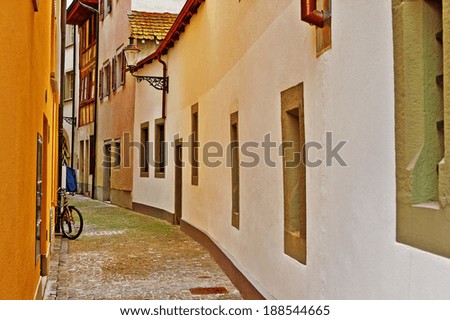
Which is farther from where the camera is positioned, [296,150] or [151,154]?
[151,154]

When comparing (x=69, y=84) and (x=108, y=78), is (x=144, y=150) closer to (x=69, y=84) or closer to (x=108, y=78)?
(x=108, y=78)

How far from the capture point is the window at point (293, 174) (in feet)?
19.4

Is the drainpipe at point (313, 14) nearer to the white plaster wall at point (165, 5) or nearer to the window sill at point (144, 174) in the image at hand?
the window sill at point (144, 174)

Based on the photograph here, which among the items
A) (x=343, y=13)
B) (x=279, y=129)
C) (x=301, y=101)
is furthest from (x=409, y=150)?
(x=279, y=129)

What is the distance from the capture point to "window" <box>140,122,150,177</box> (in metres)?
20.7

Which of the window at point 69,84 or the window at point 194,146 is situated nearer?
the window at point 194,146

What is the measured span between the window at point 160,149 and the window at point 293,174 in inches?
493

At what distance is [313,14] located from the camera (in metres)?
4.93

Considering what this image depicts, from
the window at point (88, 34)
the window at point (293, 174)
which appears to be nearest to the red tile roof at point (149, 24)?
the window at point (88, 34)

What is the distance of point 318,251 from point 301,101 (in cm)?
146

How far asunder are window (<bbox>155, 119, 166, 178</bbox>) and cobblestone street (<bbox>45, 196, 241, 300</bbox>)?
9.71 feet

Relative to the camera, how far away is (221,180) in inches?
425

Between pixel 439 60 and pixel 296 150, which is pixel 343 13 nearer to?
pixel 439 60

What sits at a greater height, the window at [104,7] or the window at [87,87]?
the window at [104,7]
